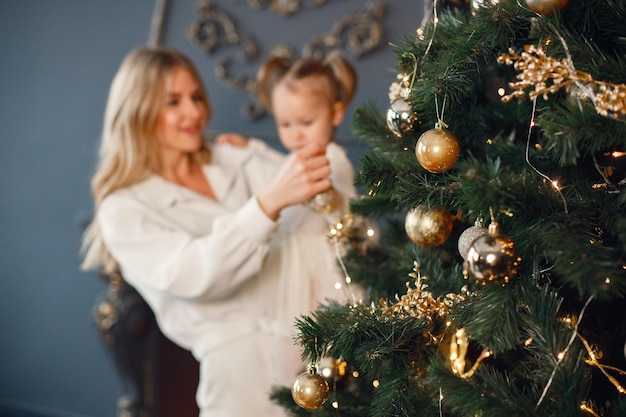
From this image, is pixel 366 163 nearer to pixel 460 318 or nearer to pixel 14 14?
pixel 460 318

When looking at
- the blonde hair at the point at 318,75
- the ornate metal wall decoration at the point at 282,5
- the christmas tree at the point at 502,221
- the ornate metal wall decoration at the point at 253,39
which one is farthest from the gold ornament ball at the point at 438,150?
the ornate metal wall decoration at the point at 282,5

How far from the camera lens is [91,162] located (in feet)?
8.54

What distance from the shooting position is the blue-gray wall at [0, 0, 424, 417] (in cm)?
256

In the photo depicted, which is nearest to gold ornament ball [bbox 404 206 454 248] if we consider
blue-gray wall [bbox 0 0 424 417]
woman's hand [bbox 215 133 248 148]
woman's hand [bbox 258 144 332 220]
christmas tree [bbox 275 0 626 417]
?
christmas tree [bbox 275 0 626 417]

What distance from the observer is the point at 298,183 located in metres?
1.36

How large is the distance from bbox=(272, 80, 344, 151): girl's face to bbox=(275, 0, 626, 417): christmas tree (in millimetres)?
515

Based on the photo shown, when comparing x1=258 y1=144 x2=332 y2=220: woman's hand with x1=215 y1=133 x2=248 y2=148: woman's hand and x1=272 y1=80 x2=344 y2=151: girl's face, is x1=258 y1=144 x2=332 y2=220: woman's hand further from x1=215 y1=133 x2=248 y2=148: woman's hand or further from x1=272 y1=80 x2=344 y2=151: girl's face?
x1=215 y1=133 x2=248 y2=148: woman's hand

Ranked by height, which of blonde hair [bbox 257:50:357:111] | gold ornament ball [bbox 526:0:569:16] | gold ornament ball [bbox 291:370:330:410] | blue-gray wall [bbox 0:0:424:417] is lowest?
blue-gray wall [bbox 0:0:424:417]

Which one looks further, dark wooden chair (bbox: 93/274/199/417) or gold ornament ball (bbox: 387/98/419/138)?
dark wooden chair (bbox: 93/274/199/417)

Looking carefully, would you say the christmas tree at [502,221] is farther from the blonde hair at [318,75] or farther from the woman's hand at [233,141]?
the woman's hand at [233,141]

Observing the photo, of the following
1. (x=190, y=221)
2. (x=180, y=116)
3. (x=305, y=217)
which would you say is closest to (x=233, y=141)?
(x=180, y=116)

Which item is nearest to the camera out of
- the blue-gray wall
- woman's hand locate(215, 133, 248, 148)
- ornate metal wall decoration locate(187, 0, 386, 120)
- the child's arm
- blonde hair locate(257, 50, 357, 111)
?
the child's arm

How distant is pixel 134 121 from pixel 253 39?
0.70m

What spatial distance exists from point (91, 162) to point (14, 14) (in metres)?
0.65
